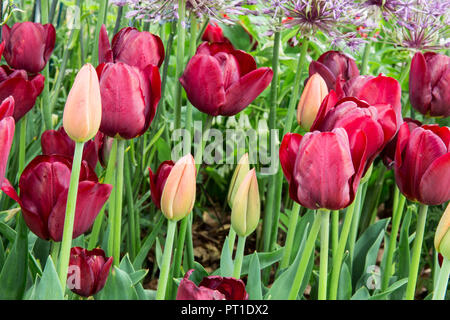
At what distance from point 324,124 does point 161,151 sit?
0.60 m

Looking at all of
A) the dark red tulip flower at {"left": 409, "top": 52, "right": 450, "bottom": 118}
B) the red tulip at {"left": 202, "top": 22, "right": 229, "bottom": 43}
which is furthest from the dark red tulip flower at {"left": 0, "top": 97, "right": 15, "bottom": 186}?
the red tulip at {"left": 202, "top": 22, "right": 229, "bottom": 43}

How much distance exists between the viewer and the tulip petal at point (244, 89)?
76cm

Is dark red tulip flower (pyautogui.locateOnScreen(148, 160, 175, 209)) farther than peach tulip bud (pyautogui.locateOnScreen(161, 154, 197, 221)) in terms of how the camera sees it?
Yes

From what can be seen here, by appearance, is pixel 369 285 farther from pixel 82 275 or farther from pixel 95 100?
pixel 95 100

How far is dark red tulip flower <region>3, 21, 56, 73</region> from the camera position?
3.07ft

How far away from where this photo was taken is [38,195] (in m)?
0.66

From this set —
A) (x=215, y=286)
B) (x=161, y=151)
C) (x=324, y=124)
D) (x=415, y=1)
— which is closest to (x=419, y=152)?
(x=324, y=124)

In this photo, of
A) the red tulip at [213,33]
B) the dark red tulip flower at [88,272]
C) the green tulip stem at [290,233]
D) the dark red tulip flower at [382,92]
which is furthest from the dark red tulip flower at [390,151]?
the red tulip at [213,33]

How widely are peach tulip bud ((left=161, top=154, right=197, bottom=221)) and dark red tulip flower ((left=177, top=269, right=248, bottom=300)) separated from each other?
0.22 feet

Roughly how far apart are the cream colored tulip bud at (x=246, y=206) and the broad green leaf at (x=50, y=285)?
197 mm

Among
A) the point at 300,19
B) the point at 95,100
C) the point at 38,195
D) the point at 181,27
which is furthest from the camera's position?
the point at 300,19

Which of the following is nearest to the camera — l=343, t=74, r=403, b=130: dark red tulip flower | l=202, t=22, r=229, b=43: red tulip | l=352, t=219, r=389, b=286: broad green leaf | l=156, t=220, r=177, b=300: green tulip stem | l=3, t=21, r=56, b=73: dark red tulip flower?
l=156, t=220, r=177, b=300: green tulip stem

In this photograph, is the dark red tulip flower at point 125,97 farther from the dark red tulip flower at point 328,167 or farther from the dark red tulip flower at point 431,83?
the dark red tulip flower at point 431,83

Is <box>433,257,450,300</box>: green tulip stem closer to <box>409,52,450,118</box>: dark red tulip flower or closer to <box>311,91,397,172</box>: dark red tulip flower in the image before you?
<box>311,91,397,172</box>: dark red tulip flower
